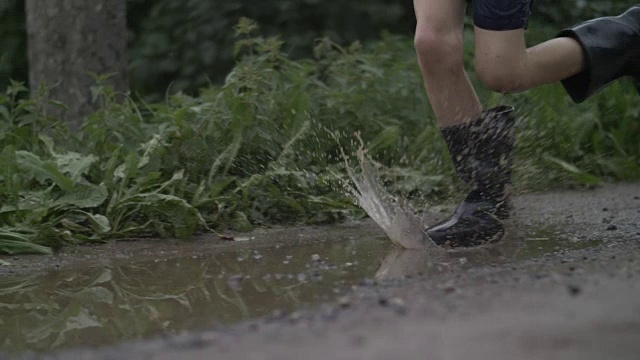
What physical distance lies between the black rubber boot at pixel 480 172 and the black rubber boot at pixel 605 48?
0.30m

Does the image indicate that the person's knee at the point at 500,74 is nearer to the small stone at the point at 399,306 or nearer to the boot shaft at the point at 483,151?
the boot shaft at the point at 483,151

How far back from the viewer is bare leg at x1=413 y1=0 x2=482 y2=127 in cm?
359

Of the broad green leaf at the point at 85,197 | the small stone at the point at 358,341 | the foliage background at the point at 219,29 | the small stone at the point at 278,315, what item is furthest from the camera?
the foliage background at the point at 219,29

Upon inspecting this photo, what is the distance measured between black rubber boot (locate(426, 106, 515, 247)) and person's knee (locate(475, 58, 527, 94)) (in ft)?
0.55

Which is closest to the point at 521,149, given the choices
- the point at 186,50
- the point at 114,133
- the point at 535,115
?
the point at 535,115

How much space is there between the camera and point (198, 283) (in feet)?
10.8

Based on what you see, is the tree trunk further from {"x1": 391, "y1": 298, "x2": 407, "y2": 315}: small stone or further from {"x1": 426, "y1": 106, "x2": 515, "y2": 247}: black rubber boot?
{"x1": 391, "y1": 298, "x2": 407, "y2": 315}: small stone

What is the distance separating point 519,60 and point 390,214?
0.69 metres

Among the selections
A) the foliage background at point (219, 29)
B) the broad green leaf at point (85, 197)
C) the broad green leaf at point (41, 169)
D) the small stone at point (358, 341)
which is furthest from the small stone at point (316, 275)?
the foliage background at point (219, 29)

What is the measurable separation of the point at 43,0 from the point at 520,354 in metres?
4.31

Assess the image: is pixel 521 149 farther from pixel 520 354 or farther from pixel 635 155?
pixel 520 354

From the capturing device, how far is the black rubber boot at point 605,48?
12.3 feet

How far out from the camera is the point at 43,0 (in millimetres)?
5660

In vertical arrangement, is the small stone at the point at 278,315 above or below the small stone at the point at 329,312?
below
